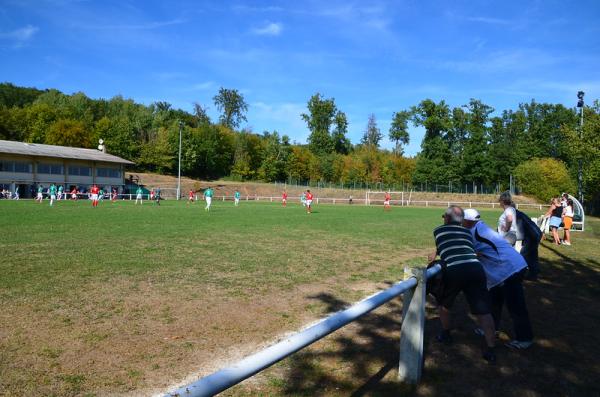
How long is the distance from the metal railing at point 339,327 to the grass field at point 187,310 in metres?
0.33

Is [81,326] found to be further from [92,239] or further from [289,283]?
[92,239]

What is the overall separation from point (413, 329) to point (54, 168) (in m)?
63.2

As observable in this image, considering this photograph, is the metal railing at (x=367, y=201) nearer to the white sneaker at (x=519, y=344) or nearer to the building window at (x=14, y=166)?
the building window at (x=14, y=166)

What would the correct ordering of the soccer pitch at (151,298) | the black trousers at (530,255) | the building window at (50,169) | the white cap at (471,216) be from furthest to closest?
the building window at (50,169)
the black trousers at (530,255)
the white cap at (471,216)
the soccer pitch at (151,298)

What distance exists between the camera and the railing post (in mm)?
4152

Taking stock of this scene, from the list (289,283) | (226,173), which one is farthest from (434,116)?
(289,283)

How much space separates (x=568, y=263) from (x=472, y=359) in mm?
8668

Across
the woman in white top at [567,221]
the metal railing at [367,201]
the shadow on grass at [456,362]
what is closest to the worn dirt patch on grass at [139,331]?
the shadow on grass at [456,362]

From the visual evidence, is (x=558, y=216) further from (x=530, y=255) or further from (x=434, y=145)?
Result: (x=434, y=145)

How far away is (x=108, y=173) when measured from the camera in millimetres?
63656

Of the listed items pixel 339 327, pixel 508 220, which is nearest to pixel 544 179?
pixel 508 220

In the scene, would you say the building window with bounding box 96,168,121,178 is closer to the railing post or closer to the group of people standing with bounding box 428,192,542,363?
the group of people standing with bounding box 428,192,542,363

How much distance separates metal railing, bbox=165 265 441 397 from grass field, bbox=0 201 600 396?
0.33 metres

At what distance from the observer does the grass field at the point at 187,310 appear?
4375 millimetres
